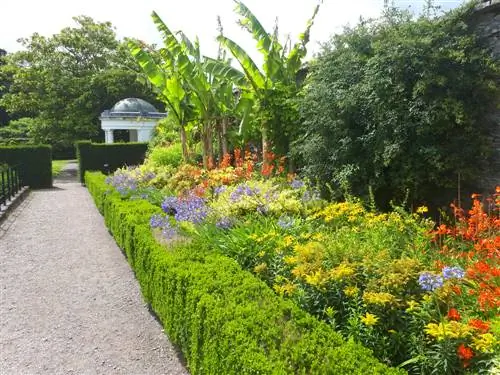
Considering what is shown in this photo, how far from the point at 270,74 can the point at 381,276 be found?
290 inches

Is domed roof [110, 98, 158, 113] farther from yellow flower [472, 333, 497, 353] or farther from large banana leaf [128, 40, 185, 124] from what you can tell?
yellow flower [472, 333, 497, 353]

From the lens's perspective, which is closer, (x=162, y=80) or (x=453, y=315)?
(x=453, y=315)

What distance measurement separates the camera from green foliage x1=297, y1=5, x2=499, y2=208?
5812mm

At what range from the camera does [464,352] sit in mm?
2221

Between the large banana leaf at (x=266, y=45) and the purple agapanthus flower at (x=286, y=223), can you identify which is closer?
the purple agapanthus flower at (x=286, y=223)

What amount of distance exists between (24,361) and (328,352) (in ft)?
10.2

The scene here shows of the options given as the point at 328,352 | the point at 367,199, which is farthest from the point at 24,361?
the point at 367,199

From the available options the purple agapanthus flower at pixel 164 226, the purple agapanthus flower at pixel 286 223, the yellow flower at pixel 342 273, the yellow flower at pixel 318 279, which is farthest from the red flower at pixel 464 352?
the purple agapanthus flower at pixel 164 226

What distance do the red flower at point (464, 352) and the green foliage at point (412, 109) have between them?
155 inches

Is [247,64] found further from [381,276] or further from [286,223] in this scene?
[381,276]

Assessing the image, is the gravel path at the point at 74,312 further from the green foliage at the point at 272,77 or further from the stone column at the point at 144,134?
the stone column at the point at 144,134

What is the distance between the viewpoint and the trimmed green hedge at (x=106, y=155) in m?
21.9

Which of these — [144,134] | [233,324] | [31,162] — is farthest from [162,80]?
[144,134]

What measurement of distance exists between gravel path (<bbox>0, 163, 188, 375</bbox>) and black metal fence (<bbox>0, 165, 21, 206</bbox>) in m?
3.65
